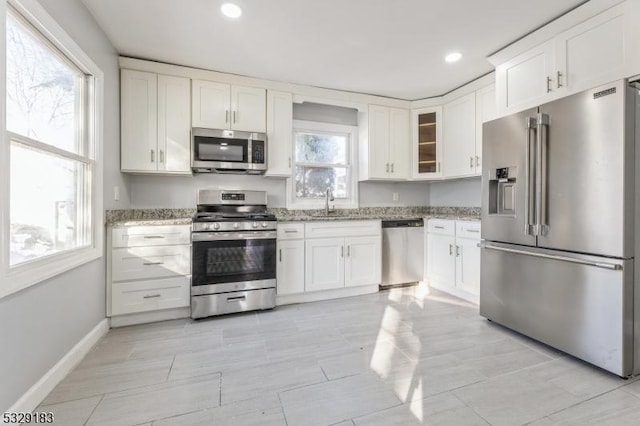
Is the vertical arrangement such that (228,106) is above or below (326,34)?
below

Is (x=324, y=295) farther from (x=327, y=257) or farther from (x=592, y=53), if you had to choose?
(x=592, y=53)

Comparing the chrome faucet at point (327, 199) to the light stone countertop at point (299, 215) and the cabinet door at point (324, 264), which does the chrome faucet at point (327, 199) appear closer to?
the light stone countertop at point (299, 215)

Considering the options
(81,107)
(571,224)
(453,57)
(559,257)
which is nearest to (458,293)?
(559,257)

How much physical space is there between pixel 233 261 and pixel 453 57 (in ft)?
9.37

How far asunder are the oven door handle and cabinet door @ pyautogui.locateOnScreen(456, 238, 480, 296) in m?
2.05

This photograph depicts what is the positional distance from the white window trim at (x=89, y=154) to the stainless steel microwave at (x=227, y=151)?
82 cm

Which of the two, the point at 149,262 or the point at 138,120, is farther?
the point at 138,120

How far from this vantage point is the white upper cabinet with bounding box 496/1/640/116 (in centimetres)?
188

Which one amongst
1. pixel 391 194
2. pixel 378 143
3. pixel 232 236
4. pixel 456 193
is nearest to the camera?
pixel 232 236

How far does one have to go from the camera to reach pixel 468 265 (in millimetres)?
3148

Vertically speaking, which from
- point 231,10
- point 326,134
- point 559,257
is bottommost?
point 559,257

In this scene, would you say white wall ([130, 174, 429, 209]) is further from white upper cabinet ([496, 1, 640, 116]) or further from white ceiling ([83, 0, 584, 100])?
white upper cabinet ([496, 1, 640, 116])

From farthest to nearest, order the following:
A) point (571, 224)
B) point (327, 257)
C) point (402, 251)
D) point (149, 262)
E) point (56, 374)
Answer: point (402, 251)
point (327, 257)
point (149, 262)
point (571, 224)
point (56, 374)

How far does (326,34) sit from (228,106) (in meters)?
1.28
